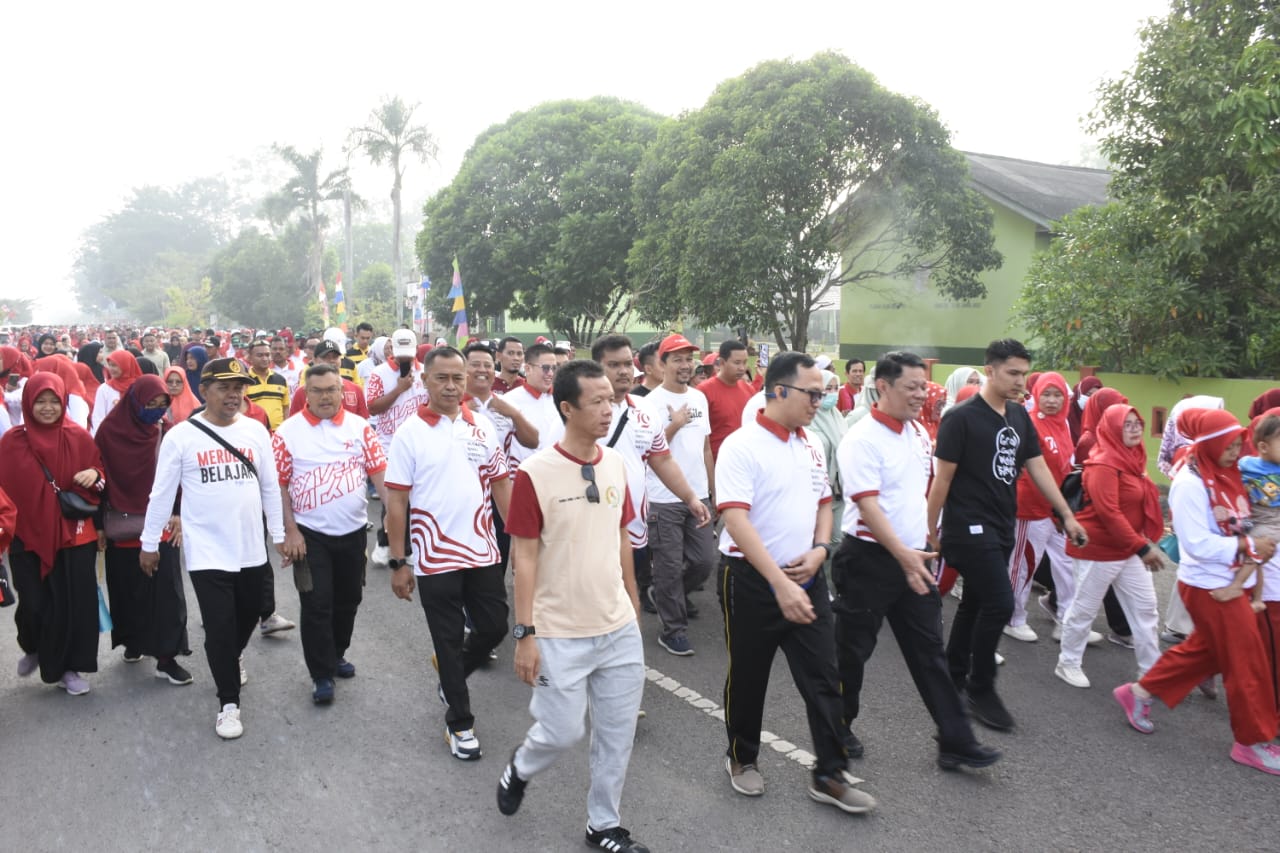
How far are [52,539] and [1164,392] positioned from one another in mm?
12196

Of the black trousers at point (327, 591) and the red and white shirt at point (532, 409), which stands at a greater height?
the red and white shirt at point (532, 409)

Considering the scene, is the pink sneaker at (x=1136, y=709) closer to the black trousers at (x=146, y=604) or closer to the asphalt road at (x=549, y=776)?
the asphalt road at (x=549, y=776)

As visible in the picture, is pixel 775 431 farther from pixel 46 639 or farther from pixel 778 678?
pixel 46 639

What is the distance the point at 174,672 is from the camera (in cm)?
547

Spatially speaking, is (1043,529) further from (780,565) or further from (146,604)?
(146,604)

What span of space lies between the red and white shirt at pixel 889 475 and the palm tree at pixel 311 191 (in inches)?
2029

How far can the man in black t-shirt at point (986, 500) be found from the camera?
471cm

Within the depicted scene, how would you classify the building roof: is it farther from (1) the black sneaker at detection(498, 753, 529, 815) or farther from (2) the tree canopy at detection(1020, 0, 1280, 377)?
(1) the black sneaker at detection(498, 753, 529, 815)

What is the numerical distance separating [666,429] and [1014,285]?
16.9 m

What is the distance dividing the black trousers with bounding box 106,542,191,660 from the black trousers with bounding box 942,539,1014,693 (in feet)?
14.8

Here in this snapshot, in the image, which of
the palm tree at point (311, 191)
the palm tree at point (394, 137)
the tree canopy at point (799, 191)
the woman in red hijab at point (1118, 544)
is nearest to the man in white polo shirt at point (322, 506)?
the woman in red hijab at point (1118, 544)

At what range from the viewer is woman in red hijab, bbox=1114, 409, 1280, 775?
430cm

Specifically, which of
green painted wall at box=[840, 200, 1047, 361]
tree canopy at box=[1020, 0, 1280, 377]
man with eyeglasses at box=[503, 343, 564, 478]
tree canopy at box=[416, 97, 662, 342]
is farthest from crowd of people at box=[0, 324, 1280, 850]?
tree canopy at box=[416, 97, 662, 342]

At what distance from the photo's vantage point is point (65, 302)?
197 meters
